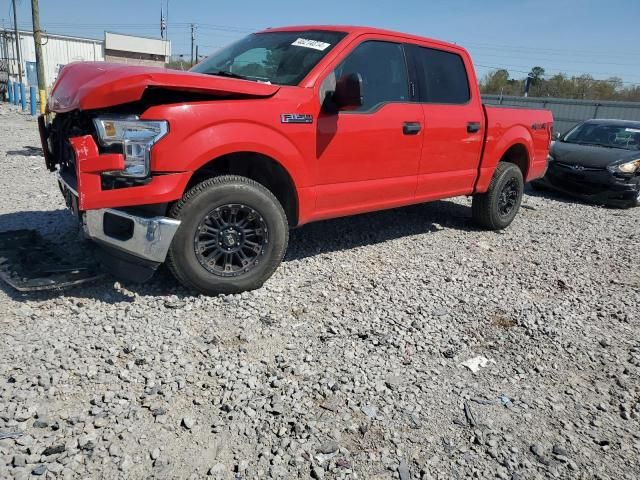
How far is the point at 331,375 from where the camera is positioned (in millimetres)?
2908

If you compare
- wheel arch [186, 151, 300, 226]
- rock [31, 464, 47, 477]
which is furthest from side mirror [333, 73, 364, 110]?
rock [31, 464, 47, 477]

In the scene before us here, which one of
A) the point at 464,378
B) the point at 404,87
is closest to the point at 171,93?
the point at 404,87

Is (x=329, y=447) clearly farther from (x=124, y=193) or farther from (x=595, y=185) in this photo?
(x=595, y=185)

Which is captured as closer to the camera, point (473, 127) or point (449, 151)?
point (449, 151)

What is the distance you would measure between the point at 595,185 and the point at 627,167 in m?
0.55

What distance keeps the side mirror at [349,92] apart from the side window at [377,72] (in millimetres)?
188

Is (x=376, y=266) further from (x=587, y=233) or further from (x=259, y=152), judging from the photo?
(x=587, y=233)

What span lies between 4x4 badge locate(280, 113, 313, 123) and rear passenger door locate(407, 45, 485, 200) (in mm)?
1368

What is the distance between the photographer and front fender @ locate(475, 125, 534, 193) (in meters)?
5.57

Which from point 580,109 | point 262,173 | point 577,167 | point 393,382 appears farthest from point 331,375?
point 580,109

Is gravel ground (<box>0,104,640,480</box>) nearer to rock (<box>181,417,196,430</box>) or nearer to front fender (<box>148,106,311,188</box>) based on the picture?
rock (<box>181,417,196,430</box>)

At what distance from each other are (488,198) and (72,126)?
14.2ft

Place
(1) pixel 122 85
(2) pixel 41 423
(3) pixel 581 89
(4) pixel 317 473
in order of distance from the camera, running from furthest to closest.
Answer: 1. (3) pixel 581 89
2. (1) pixel 122 85
3. (2) pixel 41 423
4. (4) pixel 317 473

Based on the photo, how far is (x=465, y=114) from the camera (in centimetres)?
516
